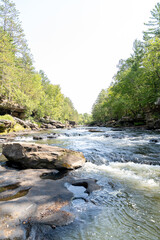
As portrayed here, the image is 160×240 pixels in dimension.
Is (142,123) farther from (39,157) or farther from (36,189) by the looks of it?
(36,189)

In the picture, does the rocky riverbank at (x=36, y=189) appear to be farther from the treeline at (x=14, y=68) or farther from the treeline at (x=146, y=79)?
the treeline at (x=146, y=79)

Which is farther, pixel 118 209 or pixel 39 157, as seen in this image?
pixel 39 157

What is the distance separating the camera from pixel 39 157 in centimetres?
508

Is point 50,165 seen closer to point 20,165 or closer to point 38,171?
point 38,171

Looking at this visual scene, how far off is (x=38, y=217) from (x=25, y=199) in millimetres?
616

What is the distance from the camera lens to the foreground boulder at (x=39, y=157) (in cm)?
502

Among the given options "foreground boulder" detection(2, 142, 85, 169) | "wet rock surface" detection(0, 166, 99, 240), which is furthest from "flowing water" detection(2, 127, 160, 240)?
"foreground boulder" detection(2, 142, 85, 169)

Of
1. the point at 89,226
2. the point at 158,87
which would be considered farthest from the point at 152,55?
the point at 89,226

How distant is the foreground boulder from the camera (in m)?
5.02

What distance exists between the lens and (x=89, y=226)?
7.22 feet

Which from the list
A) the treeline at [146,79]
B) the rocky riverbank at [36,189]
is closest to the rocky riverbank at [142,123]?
the treeline at [146,79]

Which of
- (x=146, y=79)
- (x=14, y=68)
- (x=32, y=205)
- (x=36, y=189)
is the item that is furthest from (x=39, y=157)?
(x=146, y=79)

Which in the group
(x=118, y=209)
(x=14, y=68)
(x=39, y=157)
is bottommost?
(x=118, y=209)

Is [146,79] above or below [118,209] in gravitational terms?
above
